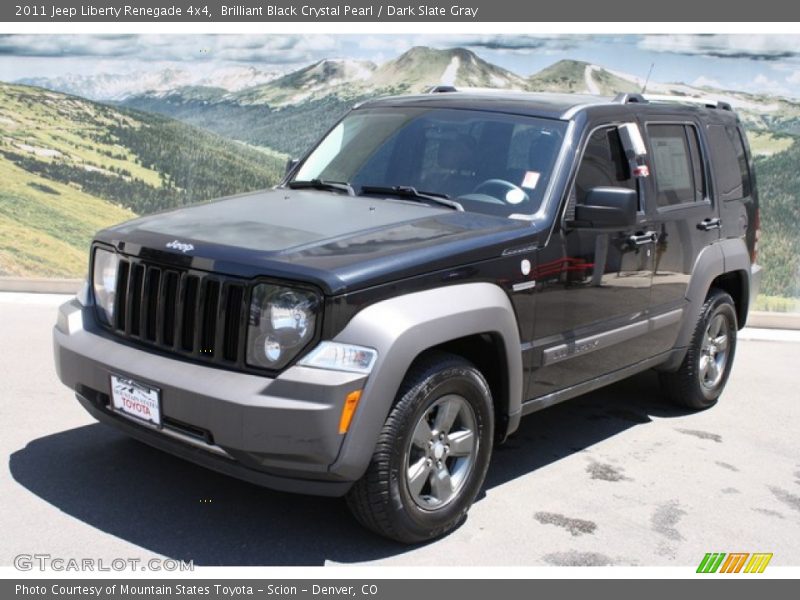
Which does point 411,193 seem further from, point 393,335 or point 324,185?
point 393,335

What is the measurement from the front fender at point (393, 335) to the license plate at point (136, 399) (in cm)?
85

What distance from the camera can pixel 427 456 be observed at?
13.9 ft

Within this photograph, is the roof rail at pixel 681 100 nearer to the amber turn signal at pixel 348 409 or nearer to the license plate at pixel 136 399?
the amber turn signal at pixel 348 409

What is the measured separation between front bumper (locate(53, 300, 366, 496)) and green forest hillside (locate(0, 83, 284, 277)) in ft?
21.3

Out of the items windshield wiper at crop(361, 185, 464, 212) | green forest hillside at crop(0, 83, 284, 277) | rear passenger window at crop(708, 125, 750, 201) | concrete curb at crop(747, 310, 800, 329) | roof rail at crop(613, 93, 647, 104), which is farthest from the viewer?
green forest hillside at crop(0, 83, 284, 277)

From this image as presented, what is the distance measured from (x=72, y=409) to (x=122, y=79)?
228 inches

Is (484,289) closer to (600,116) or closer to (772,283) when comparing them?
(600,116)

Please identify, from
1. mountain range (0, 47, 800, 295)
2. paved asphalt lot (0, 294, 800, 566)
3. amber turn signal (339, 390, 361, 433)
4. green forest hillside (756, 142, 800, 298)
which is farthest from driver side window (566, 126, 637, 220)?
green forest hillside (756, 142, 800, 298)

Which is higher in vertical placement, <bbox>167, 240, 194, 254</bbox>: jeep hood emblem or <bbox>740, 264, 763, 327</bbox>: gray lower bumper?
<bbox>167, 240, 194, 254</bbox>: jeep hood emblem

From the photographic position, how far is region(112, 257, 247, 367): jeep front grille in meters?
3.93

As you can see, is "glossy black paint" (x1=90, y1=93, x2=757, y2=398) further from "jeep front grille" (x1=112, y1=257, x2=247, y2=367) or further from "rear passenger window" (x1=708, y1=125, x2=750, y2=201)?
"rear passenger window" (x1=708, y1=125, x2=750, y2=201)

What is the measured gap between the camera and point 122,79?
420 inches

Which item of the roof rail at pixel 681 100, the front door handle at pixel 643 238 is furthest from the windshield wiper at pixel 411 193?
the roof rail at pixel 681 100

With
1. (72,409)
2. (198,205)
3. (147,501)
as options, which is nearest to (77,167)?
(72,409)
